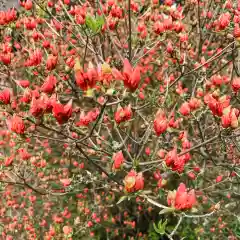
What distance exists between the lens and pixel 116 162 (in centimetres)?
194

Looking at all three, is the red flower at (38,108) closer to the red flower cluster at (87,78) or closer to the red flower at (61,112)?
the red flower at (61,112)

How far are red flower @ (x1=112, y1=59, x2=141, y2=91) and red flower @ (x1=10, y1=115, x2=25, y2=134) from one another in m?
0.67

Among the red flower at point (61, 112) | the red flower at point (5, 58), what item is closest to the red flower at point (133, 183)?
the red flower at point (61, 112)

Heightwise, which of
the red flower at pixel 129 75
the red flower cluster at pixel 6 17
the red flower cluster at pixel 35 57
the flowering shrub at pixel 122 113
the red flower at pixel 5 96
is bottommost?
→ the flowering shrub at pixel 122 113

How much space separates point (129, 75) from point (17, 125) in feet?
2.56

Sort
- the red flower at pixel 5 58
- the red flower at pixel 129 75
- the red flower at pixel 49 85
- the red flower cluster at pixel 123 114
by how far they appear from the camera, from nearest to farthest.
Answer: the red flower at pixel 129 75, the red flower at pixel 49 85, the red flower cluster at pixel 123 114, the red flower at pixel 5 58

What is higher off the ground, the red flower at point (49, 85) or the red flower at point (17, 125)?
the red flower at point (49, 85)

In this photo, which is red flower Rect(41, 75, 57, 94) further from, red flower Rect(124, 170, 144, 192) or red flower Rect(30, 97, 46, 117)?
red flower Rect(124, 170, 144, 192)

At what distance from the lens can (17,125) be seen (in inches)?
70.8

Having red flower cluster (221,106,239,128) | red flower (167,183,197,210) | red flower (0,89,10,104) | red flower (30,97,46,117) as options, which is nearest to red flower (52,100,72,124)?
red flower (30,97,46,117)

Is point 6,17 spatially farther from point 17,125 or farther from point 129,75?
point 129,75

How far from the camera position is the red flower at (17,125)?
5.83 ft

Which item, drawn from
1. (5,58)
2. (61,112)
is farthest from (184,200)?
(5,58)

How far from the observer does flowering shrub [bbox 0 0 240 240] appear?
5.66ft
